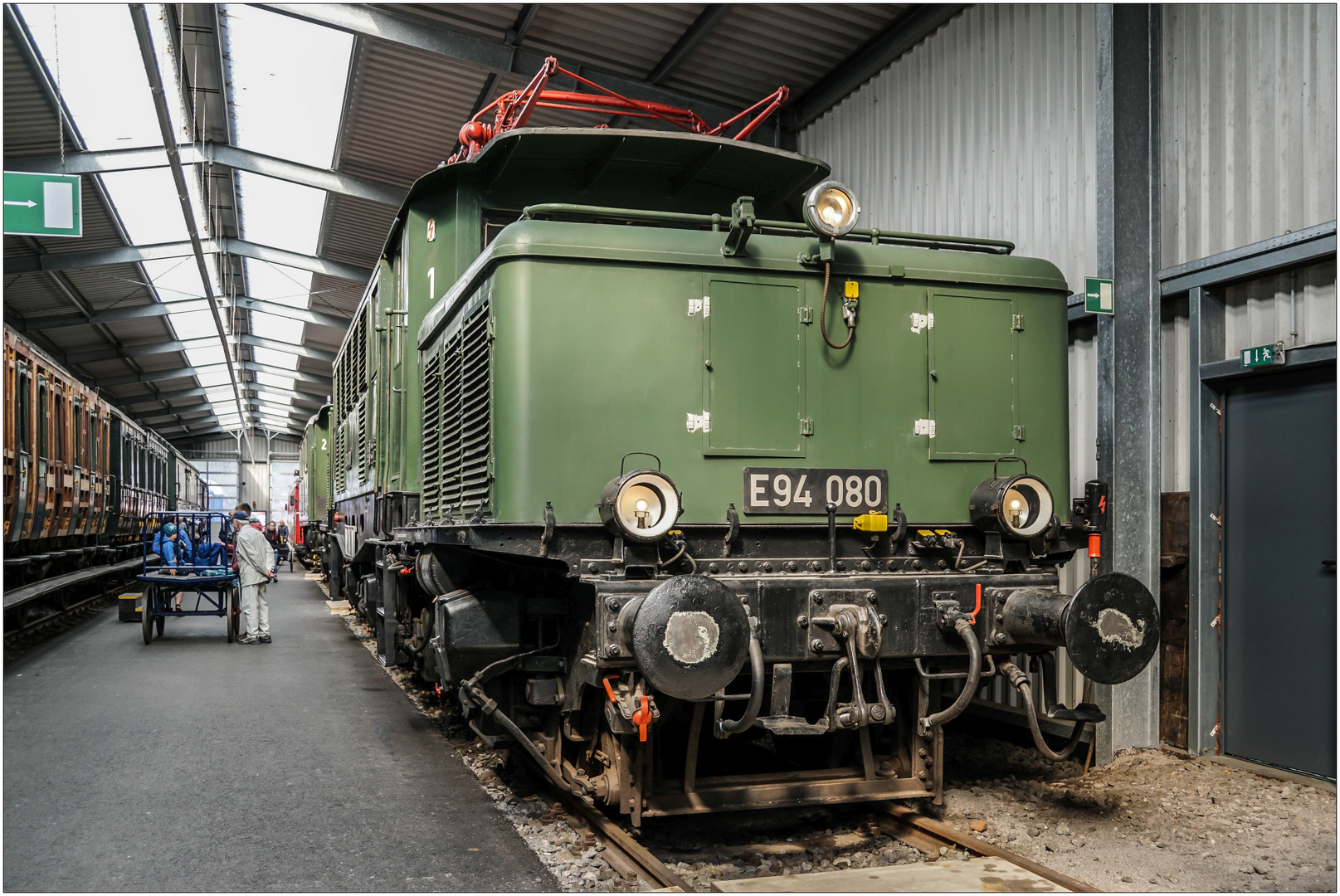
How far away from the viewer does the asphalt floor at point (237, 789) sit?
3.93 metres

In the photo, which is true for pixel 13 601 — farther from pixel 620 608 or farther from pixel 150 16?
pixel 620 608

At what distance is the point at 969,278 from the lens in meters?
4.58

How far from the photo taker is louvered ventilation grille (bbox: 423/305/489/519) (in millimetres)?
4367

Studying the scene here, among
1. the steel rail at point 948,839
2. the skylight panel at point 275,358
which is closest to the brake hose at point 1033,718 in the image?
the steel rail at point 948,839

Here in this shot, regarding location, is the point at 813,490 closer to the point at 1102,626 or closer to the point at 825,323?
the point at 825,323

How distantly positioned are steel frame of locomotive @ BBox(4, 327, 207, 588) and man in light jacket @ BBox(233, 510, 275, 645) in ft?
6.56

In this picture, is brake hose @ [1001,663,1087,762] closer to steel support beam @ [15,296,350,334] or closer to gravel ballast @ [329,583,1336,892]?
gravel ballast @ [329,583,1336,892]

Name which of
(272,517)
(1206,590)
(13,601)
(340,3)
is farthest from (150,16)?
(272,517)

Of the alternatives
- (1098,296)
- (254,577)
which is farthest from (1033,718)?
(254,577)

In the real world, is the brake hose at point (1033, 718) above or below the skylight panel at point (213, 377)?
below

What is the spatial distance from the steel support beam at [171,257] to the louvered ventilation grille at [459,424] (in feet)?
38.8

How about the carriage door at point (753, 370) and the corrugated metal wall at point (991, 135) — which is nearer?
the carriage door at point (753, 370)

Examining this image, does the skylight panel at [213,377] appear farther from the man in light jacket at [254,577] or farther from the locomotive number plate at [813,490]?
the locomotive number plate at [813,490]

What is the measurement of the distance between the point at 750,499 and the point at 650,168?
6.67ft
